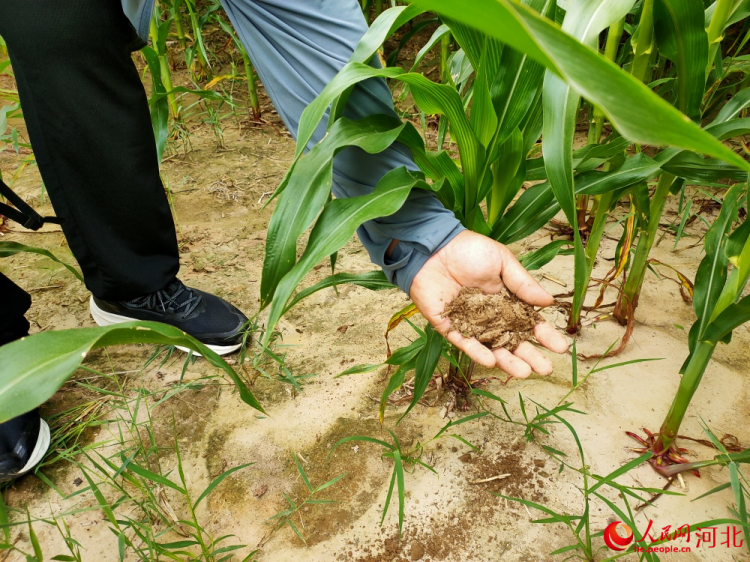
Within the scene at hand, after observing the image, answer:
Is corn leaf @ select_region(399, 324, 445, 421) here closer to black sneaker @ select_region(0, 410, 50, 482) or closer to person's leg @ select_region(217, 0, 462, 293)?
person's leg @ select_region(217, 0, 462, 293)

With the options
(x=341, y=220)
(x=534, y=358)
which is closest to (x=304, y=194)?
(x=341, y=220)

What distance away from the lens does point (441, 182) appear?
29.1 inches

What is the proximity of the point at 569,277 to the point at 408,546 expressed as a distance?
2.64 feet

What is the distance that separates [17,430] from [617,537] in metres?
0.98

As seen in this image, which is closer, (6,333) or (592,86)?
(592,86)

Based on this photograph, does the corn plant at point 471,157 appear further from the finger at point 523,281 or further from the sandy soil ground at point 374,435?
the sandy soil ground at point 374,435

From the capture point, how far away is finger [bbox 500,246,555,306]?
0.76 meters

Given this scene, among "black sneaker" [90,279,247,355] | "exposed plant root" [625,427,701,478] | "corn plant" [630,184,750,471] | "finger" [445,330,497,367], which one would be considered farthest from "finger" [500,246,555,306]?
"black sneaker" [90,279,247,355]

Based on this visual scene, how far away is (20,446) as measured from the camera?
0.85 meters

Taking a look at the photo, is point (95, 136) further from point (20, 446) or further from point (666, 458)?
point (666, 458)

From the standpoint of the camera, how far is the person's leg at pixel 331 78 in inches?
27.2

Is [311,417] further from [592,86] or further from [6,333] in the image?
[592,86]

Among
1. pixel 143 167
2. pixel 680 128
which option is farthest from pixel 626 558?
pixel 143 167

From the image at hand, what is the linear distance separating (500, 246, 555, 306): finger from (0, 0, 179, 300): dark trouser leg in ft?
2.30
